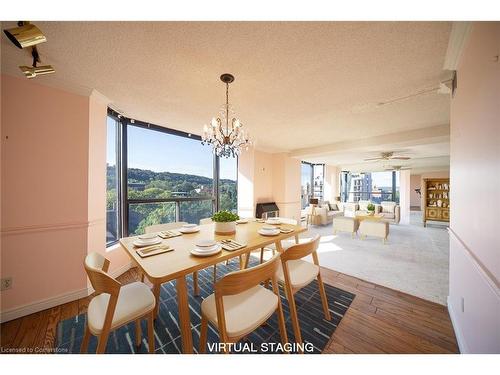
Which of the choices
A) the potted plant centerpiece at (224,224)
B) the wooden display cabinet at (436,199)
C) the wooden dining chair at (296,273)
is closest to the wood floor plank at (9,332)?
the potted plant centerpiece at (224,224)

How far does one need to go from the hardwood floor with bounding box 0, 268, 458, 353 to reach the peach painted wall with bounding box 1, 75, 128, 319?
0.25m

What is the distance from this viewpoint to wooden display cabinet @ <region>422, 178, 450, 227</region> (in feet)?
20.9

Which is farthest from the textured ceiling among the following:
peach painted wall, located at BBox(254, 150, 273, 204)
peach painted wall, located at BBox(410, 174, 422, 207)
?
peach painted wall, located at BBox(410, 174, 422, 207)

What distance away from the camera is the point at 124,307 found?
3.88ft

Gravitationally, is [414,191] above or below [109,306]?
above

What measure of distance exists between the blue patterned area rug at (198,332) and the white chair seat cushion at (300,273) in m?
0.45

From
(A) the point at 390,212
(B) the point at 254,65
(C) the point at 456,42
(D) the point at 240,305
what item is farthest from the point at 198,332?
(A) the point at 390,212

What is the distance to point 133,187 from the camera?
3.07 m

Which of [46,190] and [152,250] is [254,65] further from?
[46,190]

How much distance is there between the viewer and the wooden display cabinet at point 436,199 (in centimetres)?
637

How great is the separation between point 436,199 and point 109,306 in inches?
374
